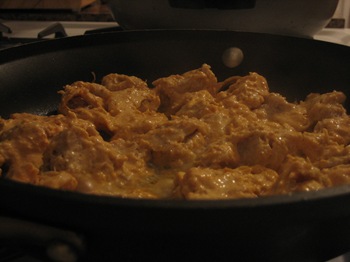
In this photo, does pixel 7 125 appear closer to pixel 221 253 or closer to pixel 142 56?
pixel 142 56

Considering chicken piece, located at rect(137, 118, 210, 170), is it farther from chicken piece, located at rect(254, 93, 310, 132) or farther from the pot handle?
the pot handle

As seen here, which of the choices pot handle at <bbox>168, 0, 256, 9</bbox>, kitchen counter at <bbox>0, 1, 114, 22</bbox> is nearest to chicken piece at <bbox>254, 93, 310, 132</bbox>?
pot handle at <bbox>168, 0, 256, 9</bbox>

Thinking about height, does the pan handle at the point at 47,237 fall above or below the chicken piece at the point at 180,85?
below

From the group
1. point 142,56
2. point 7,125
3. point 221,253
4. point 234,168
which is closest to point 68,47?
point 142,56

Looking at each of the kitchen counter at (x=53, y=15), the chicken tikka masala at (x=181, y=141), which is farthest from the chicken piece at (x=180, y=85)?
the kitchen counter at (x=53, y=15)

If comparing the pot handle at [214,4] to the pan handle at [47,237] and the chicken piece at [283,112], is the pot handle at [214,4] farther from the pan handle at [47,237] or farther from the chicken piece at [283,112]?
the pan handle at [47,237]

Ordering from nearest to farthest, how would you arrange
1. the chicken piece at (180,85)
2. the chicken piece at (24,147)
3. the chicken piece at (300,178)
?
the chicken piece at (300,178) < the chicken piece at (24,147) < the chicken piece at (180,85)

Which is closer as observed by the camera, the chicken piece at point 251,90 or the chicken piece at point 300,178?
the chicken piece at point 300,178

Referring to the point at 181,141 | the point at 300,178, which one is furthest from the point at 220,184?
the point at 181,141
